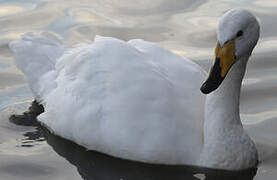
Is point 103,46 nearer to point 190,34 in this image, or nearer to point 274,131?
point 274,131

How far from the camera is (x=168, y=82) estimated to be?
721cm

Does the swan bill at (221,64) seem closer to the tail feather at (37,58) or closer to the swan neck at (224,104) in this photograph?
the swan neck at (224,104)

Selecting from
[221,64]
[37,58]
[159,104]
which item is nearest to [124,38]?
[37,58]

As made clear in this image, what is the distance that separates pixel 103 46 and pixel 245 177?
6.01 ft

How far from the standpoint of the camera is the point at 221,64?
661cm

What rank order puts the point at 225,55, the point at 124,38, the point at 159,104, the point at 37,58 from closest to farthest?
1. the point at 225,55
2. the point at 159,104
3. the point at 37,58
4. the point at 124,38

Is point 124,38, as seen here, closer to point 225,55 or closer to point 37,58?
point 37,58

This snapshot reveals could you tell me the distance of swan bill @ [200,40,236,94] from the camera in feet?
21.5

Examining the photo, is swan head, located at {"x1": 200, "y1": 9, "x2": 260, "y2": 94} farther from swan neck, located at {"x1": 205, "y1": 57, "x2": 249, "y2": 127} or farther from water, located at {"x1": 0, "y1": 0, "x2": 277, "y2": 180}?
water, located at {"x1": 0, "y1": 0, "x2": 277, "y2": 180}

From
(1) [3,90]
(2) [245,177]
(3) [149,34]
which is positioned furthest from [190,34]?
(2) [245,177]

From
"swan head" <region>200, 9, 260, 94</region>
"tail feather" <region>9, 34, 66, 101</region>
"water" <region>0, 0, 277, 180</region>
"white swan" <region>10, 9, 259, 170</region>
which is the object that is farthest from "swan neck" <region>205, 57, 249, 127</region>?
"tail feather" <region>9, 34, 66, 101</region>

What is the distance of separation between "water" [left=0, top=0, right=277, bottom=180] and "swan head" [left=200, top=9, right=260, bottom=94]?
37.1 inches

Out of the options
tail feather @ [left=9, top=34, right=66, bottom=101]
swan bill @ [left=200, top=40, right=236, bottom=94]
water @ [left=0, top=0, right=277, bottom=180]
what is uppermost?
swan bill @ [left=200, top=40, right=236, bottom=94]

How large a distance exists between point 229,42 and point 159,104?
86 centimetres
